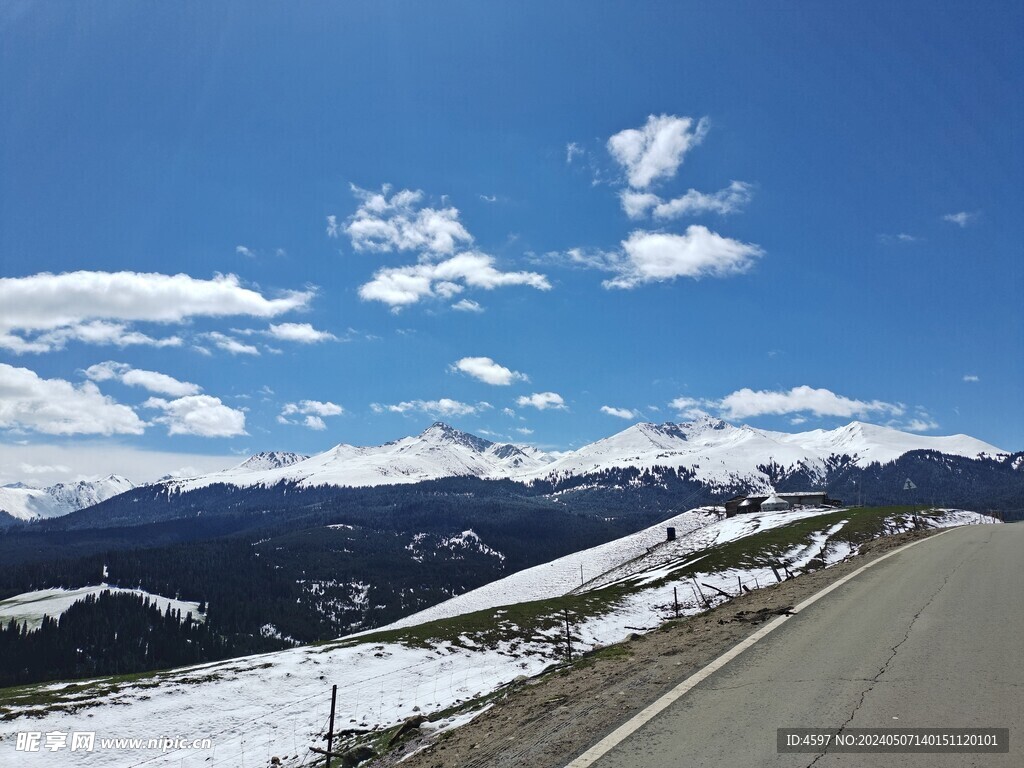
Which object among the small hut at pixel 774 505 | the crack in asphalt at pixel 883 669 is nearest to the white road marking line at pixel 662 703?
the crack in asphalt at pixel 883 669

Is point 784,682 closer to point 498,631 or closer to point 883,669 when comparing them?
point 883,669

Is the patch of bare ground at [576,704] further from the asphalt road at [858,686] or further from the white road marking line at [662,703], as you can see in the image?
the asphalt road at [858,686]

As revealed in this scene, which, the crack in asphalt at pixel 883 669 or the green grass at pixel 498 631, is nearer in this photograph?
the crack in asphalt at pixel 883 669

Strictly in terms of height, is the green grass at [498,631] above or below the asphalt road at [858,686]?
below

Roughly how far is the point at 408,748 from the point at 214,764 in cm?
715

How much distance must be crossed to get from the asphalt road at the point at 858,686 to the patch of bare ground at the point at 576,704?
2.58 ft

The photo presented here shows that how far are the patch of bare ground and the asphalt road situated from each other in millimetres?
786

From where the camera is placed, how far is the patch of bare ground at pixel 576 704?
321 inches

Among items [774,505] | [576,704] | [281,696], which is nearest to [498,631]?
[281,696]

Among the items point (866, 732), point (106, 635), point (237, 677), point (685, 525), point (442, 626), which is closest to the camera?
point (866, 732)

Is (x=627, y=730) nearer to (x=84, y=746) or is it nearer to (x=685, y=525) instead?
(x=84, y=746)

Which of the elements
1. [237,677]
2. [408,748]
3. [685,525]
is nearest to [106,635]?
[685,525]

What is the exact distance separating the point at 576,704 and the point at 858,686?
4303 mm

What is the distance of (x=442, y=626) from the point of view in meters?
32.0
